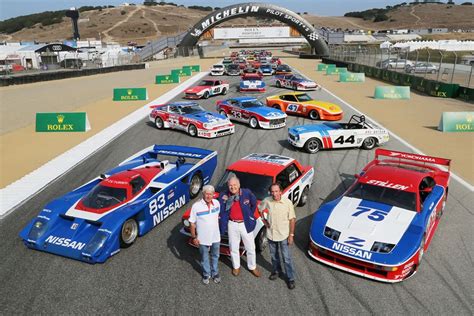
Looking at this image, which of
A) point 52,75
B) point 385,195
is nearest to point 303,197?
point 385,195

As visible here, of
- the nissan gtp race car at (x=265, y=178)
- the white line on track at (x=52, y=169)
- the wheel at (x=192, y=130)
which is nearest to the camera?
the nissan gtp race car at (x=265, y=178)

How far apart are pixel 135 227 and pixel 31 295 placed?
2197 millimetres

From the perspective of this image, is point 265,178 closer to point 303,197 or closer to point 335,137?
point 303,197

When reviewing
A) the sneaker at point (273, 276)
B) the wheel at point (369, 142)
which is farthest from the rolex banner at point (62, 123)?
the sneaker at point (273, 276)

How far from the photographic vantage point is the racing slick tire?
1315cm

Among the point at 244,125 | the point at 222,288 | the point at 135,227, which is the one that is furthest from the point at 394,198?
the point at 244,125

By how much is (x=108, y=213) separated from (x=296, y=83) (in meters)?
24.7

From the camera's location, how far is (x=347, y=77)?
3575cm

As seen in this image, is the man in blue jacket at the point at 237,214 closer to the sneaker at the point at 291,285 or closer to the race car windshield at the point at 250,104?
the sneaker at the point at 291,285

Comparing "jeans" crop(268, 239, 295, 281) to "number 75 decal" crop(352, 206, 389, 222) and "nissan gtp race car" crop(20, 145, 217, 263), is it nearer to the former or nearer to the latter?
"number 75 decal" crop(352, 206, 389, 222)

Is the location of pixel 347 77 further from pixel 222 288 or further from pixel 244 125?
pixel 222 288

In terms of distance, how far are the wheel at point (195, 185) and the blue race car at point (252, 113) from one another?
24.7 ft

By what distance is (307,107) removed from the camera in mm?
18719

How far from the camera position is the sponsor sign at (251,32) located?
245 ft
